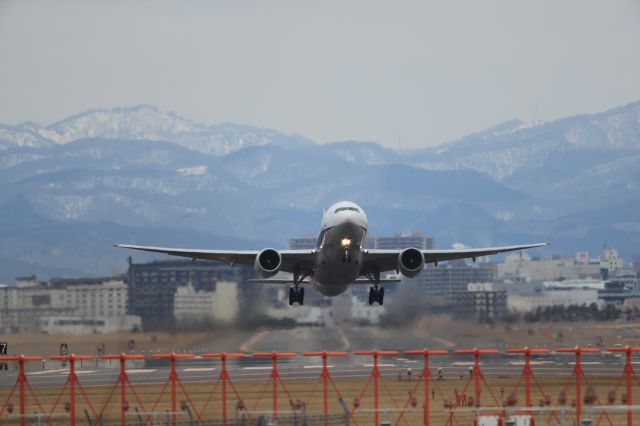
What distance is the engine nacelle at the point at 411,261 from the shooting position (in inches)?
2312

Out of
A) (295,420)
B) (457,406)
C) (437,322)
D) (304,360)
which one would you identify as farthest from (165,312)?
(295,420)

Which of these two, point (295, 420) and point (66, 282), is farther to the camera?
point (66, 282)

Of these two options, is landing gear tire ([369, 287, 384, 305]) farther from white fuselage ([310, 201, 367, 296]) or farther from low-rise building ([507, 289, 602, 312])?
low-rise building ([507, 289, 602, 312])

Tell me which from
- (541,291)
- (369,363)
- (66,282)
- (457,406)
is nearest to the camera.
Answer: (457,406)

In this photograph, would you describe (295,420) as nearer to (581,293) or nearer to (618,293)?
(581,293)

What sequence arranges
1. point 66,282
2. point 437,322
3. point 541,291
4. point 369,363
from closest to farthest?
point 369,363, point 437,322, point 66,282, point 541,291

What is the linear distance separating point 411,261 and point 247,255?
8809mm

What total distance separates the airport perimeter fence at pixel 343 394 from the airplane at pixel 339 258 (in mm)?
4099

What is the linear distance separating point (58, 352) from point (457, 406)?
89.8 feet

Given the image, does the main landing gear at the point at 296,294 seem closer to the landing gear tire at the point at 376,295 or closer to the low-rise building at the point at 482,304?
the landing gear tire at the point at 376,295

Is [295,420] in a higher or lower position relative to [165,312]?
lower

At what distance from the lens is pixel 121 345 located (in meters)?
68.9

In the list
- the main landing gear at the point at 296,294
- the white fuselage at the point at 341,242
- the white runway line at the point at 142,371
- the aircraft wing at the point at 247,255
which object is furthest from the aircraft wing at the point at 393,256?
the white runway line at the point at 142,371

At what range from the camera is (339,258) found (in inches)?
2223
